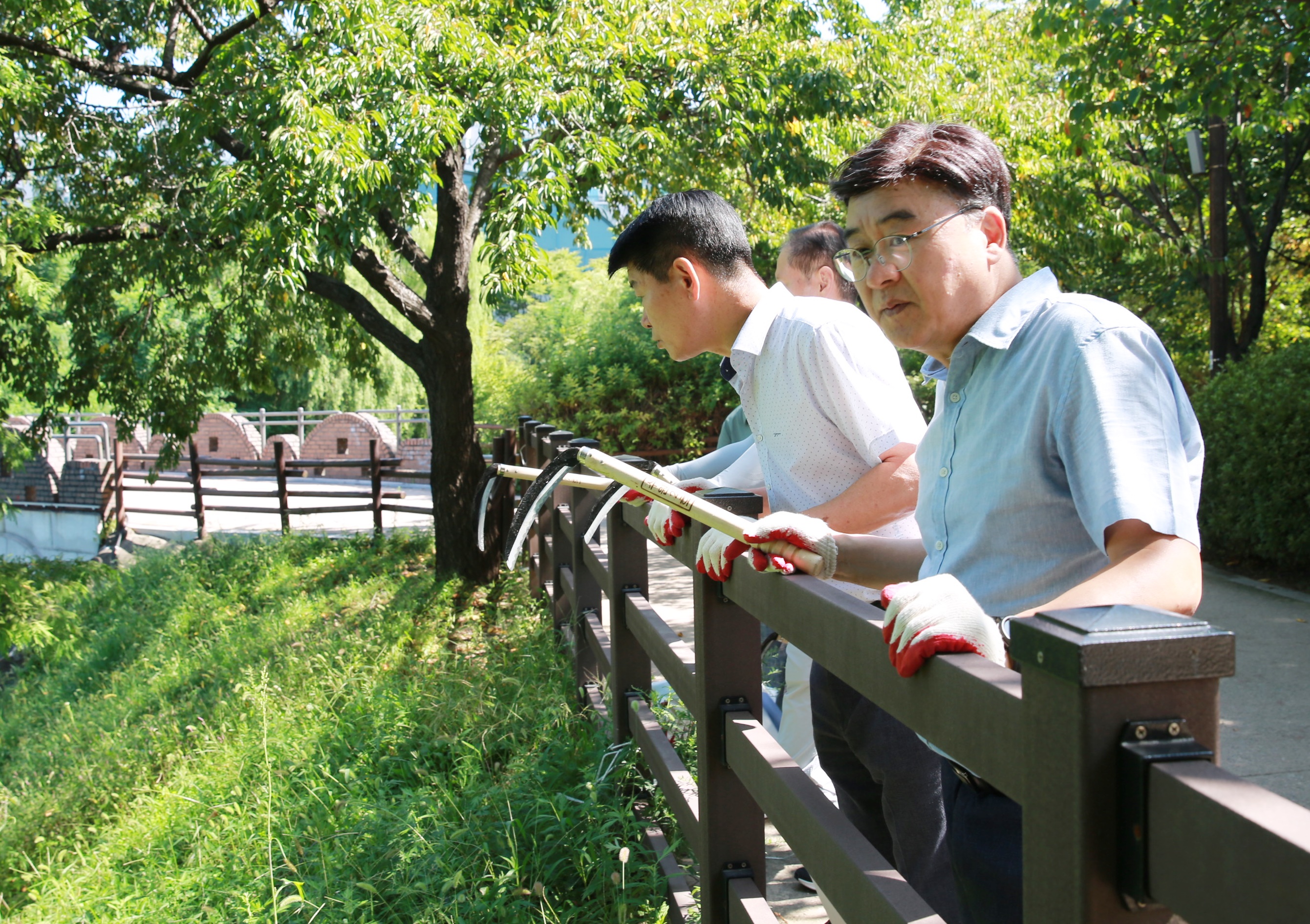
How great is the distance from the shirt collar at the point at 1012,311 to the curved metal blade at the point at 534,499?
122 centimetres

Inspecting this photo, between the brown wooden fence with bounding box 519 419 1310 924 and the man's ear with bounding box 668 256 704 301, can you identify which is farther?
the man's ear with bounding box 668 256 704 301

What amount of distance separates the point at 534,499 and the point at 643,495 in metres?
0.27

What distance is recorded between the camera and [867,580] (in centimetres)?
201

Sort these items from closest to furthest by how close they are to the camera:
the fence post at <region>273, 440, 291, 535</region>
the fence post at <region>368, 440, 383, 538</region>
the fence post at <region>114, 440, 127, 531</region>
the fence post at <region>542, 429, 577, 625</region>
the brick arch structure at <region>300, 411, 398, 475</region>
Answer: the fence post at <region>542, 429, 577, 625</region> → the fence post at <region>368, 440, 383, 538</region> → the fence post at <region>273, 440, 291, 535</region> → the fence post at <region>114, 440, 127, 531</region> → the brick arch structure at <region>300, 411, 398, 475</region>

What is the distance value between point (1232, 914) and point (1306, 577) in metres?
8.36

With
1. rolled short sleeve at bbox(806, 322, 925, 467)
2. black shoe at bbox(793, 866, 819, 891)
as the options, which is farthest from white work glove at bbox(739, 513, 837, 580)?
black shoe at bbox(793, 866, 819, 891)

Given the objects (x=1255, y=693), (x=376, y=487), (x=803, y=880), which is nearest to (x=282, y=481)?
(x=376, y=487)

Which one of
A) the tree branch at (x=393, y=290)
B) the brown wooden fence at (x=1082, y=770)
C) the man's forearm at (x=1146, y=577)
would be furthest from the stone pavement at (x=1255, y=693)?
the tree branch at (x=393, y=290)

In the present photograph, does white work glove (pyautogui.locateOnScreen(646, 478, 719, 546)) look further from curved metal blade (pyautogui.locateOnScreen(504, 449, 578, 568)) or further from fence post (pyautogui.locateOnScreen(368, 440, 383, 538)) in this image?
fence post (pyautogui.locateOnScreen(368, 440, 383, 538))

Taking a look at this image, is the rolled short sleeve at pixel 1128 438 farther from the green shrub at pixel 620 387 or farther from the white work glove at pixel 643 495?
the green shrub at pixel 620 387

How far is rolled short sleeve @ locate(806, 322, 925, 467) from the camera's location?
239 centimetres

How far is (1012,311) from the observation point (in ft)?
5.19

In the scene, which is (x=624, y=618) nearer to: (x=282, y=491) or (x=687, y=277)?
(x=687, y=277)

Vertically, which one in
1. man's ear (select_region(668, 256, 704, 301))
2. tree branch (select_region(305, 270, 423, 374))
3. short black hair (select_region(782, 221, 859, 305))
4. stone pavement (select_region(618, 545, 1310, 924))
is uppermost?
tree branch (select_region(305, 270, 423, 374))
